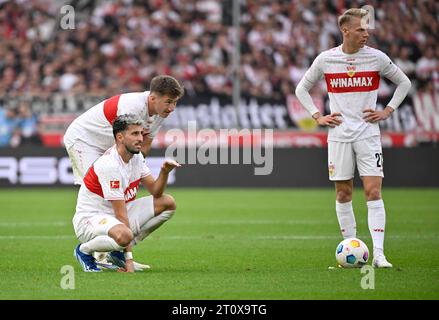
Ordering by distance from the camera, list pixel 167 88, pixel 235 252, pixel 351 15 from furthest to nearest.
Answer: pixel 235 252 < pixel 351 15 < pixel 167 88

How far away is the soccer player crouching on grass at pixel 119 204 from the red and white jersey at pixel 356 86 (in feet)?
6.03

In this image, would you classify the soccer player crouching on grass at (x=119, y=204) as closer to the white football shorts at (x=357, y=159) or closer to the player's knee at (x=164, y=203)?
the player's knee at (x=164, y=203)

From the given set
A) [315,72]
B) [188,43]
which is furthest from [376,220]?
[188,43]

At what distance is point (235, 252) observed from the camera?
10.2m

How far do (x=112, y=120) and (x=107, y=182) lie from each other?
0.90 metres

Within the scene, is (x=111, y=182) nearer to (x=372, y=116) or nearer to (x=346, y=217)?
(x=346, y=217)

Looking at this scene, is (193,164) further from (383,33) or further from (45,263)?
(45,263)

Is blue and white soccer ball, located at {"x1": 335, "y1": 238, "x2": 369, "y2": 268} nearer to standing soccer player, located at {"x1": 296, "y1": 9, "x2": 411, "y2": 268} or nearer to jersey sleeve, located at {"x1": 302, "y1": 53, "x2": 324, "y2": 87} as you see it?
standing soccer player, located at {"x1": 296, "y1": 9, "x2": 411, "y2": 268}

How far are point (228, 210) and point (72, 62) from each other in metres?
8.43

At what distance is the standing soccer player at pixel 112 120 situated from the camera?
8469 millimetres

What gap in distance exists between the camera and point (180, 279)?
7.81 metres

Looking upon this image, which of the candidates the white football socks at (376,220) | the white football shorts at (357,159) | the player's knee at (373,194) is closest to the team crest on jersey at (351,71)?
the white football shorts at (357,159)

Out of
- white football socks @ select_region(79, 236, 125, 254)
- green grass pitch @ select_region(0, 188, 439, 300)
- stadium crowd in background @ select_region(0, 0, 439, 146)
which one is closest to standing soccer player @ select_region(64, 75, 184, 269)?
white football socks @ select_region(79, 236, 125, 254)
